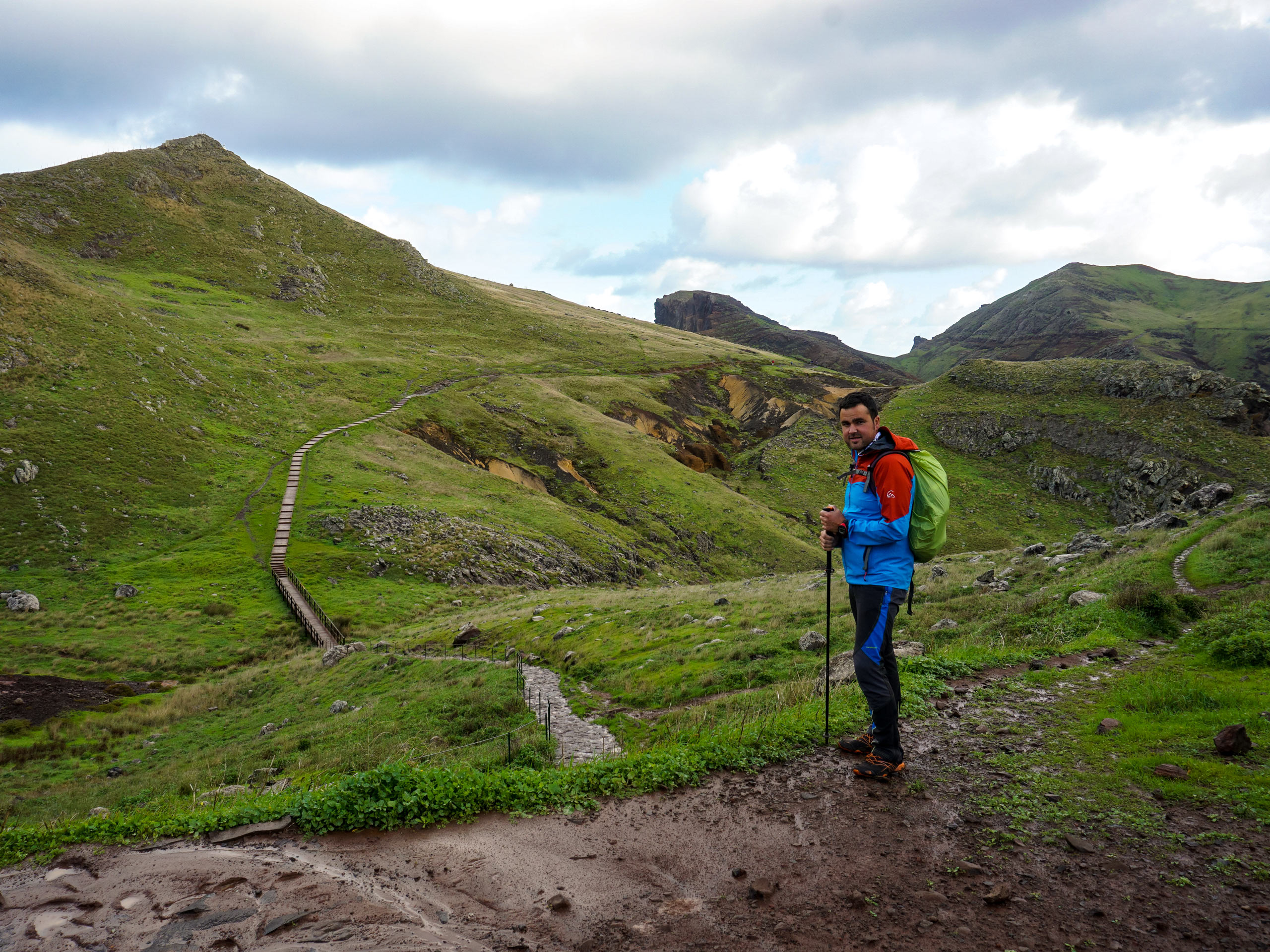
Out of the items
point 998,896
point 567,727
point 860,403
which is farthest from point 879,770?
point 567,727

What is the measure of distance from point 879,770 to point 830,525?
112 inches

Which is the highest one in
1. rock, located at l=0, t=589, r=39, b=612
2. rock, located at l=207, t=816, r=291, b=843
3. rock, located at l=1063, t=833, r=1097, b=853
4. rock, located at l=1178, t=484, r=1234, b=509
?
rock, located at l=1178, t=484, r=1234, b=509

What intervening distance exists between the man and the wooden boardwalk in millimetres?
25984

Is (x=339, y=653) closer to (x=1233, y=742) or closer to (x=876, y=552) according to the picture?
(x=876, y=552)

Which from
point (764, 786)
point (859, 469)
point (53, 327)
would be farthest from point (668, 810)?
point (53, 327)

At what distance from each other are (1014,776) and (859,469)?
3809mm

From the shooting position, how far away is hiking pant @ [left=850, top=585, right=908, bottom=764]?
6547 mm

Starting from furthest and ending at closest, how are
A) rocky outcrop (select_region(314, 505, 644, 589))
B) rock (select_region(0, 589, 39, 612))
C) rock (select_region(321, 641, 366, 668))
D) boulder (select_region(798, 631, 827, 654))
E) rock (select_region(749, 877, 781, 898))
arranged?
1. rocky outcrop (select_region(314, 505, 644, 589))
2. rock (select_region(0, 589, 39, 612))
3. rock (select_region(321, 641, 366, 668))
4. boulder (select_region(798, 631, 827, 654))
5. rock (select_region(749, 877, 781, 898))

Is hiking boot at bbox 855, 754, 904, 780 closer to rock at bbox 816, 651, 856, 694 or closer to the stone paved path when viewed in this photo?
rock at bbox 816, 651, 856, 694

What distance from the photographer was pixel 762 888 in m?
4.84

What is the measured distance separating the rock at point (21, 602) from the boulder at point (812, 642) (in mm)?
34674

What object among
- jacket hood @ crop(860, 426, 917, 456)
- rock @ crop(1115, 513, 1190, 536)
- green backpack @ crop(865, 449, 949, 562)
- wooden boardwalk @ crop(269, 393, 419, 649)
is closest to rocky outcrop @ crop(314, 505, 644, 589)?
wooden boardwalk @ crop(269, 393, 419, 649)

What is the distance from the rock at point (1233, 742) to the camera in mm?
6293

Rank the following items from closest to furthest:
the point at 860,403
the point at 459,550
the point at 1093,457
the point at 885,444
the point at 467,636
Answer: the point at 885,444 → the point at 860,403 → the point at 467,636 → the point at 459,550 → the point at 1093,457
